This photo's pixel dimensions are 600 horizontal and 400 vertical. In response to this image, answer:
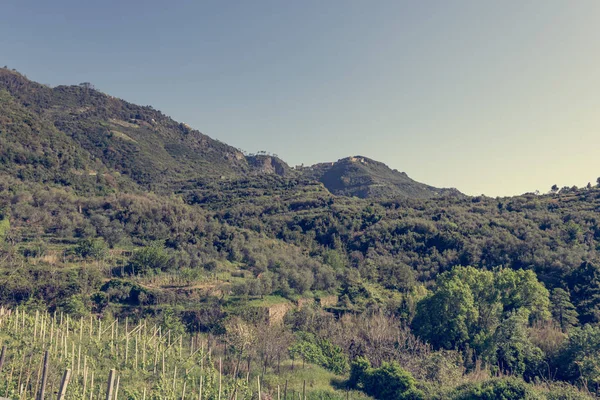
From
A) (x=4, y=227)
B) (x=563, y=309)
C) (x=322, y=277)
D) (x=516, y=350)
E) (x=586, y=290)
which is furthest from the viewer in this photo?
(x=322, y=277)

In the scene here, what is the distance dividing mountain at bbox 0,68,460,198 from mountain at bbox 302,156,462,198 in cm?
29

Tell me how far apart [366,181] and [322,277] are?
2852 inches

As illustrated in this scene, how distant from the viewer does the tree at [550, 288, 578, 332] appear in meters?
23.7

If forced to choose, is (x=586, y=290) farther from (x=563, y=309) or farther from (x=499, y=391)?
(x=499, y=391)

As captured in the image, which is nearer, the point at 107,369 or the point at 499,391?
the point at 499,391

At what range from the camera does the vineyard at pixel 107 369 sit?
12008mm

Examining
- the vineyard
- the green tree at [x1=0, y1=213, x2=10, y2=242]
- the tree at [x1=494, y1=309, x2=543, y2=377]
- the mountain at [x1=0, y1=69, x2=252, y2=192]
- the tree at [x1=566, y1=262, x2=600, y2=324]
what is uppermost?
the mountain at [x1=0, y1=69, x2=252, y2=192]

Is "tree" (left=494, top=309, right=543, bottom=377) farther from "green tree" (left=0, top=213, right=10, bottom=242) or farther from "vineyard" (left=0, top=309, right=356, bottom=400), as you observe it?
"green tree" (left=0, top=213, right=10, bottom=242)

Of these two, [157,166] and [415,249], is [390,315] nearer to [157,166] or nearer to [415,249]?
[415,249]

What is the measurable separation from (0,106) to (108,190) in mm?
20947

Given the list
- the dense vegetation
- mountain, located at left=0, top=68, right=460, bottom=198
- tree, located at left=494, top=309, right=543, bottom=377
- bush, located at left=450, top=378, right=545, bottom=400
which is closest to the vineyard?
the dense vegetation

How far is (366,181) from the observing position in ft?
335

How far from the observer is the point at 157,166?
72125 millimetres

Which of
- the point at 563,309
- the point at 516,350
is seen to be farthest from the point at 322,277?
the point at 563,309
